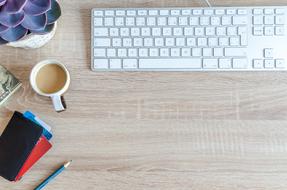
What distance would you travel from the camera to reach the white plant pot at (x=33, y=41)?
2.41ft

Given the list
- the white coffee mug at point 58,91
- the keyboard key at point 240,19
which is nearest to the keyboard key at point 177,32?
the keyboard key at point 240,19

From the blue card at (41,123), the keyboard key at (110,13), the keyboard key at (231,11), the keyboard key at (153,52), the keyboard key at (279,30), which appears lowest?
the blue card at (41,123)

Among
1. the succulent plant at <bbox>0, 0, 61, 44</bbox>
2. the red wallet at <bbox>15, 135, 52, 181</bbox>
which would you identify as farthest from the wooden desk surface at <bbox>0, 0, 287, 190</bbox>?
the succulent plant at <bbox>0, 0, 61, 44</bbox>

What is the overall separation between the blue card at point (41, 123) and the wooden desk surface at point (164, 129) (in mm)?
12

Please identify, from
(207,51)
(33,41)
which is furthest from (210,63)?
(33,41)

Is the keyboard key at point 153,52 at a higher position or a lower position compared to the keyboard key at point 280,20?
lower

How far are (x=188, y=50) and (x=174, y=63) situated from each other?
37 mm

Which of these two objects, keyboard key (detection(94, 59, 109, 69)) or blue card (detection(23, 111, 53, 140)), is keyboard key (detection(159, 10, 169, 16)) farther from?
blue card (detection(23, 111, 53, 140))

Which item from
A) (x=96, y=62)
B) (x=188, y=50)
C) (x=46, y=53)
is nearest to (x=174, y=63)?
(x=188, y=50)

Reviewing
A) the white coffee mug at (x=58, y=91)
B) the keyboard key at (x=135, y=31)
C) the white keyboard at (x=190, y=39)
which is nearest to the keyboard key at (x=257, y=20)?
the white keyboard at (x=190, y=39)

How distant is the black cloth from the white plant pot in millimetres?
139

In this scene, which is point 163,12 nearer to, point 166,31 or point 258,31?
point 166,31

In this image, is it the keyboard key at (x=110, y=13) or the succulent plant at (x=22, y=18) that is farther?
the keyboard key at (x=110, y=13)

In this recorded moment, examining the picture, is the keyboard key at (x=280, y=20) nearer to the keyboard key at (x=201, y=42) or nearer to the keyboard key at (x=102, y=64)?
the keyboard key at (x=201, y=42)
